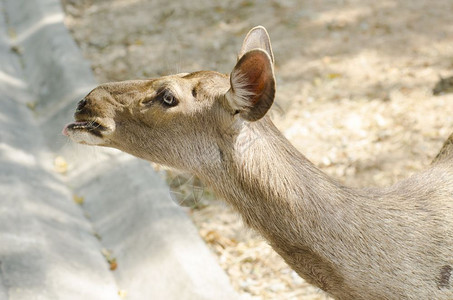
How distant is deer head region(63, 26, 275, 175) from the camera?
2799 mm

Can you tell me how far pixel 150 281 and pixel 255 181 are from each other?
5.18 feet

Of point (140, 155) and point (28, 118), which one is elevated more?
point (140, 155)

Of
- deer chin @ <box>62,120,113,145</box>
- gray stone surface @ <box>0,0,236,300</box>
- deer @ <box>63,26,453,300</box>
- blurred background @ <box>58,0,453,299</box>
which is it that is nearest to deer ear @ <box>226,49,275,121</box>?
deer @ <box>63,26,453,300</box>

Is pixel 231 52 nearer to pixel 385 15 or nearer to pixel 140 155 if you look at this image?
pixel 385 15


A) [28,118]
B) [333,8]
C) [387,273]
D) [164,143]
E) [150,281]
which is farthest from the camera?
[333,8]

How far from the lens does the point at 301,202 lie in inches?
107

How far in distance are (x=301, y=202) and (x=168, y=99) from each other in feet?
2.56

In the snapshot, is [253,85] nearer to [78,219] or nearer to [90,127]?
[90,127]

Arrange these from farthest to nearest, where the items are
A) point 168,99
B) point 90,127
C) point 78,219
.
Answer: point 78,219 < point 90,127 < point 168,99

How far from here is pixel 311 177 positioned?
2.79 metres

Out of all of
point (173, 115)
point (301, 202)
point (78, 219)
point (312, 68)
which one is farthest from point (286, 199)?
point (312, 68)

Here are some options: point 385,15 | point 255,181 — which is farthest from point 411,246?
point 385,15

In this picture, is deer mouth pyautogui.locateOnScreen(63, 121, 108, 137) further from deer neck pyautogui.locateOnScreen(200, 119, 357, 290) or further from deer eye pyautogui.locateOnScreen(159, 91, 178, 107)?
deer neck pyautogui.locateOnScreen(200, 119, 357, 290)

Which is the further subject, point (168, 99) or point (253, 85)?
point (168, 99)
